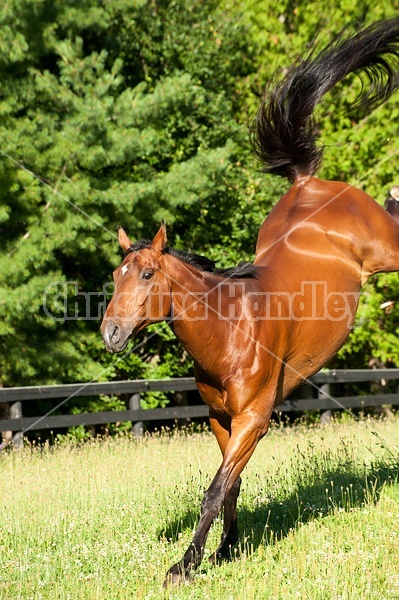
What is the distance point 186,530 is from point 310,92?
3869 mm

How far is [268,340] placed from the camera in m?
5.48

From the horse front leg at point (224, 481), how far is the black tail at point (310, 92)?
281cm

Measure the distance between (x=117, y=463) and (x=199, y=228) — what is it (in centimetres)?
882

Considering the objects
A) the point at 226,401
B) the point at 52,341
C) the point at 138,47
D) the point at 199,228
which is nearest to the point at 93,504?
the point at 226,401

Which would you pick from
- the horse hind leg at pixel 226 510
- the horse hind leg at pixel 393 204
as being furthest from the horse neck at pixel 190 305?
the horse hind leg at pixel 393 204

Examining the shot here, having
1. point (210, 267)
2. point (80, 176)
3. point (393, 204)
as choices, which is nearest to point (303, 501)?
point (210, 267)

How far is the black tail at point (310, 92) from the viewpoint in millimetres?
7055

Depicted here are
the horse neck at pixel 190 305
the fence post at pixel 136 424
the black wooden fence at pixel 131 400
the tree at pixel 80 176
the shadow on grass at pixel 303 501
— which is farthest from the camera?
the tree at pixel 80 176

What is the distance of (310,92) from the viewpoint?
7.04 metres

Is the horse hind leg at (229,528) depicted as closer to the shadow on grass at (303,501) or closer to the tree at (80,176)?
the shadow on grass at (303,501)

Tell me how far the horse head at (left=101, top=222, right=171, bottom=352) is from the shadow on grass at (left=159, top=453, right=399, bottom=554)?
5.48 ft

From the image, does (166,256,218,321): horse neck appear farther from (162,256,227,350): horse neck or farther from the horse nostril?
the horse nostril

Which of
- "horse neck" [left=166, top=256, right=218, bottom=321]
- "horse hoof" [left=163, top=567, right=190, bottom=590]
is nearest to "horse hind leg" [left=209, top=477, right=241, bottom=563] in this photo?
"horse hoof" [left=163, top=567, right=190, bottom=590]

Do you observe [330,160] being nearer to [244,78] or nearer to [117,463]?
[244,78]
